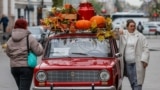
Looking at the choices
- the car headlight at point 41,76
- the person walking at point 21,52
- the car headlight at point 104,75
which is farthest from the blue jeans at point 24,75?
the car headlight at point 104,75

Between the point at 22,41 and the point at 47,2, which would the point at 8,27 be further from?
the point at 22,41

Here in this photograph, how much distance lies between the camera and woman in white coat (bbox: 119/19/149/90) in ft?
41.9

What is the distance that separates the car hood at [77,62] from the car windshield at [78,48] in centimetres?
23

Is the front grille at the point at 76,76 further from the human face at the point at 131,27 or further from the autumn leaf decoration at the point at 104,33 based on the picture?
the human face at the point at 131,27

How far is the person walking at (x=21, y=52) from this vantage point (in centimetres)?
1178

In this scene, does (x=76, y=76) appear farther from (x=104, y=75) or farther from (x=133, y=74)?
(x=133, y=74)

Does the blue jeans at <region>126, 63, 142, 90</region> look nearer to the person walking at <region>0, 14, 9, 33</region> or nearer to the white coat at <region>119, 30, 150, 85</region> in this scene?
the white coat at <region>119, 30, 150, 85</region>

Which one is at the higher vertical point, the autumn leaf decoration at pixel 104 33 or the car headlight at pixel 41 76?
the autumn leaf decoration at pixel 104 33

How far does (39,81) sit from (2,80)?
7727 mm

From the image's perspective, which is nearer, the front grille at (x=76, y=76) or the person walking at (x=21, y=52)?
the person walking at (x=21, y=52)

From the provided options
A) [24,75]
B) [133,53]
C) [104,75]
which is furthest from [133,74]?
[24,75]

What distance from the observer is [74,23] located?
13.8 metres

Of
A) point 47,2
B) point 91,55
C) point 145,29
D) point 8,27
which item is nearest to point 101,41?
point 91,55

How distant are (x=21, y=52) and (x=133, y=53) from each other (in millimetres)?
2324
